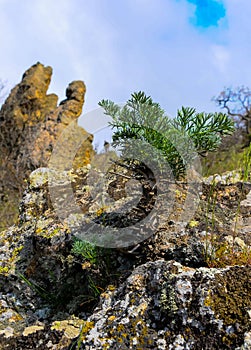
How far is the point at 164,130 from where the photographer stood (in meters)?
2.05

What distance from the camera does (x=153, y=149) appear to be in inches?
79.8

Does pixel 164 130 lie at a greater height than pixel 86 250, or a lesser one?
greater

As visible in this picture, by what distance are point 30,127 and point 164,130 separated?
34.3ft

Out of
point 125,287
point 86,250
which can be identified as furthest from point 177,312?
point 86,250

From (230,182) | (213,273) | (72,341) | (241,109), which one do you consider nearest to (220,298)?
(213,273)

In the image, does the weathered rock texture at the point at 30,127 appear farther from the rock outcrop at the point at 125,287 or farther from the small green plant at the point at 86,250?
the small green plant at the point at 86,250

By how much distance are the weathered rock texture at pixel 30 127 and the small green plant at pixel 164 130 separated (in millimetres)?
6794

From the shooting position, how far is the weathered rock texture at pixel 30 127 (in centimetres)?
1025

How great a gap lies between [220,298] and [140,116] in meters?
1.03

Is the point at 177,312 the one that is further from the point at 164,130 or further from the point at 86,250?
the point at 164,130

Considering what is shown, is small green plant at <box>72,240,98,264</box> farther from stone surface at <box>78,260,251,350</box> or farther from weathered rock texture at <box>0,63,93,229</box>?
weathered rock texture at <box>0,63,93,229</box>

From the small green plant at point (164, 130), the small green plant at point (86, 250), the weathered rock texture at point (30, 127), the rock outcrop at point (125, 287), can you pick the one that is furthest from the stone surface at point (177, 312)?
the weathered rock texture at point (30, 127)

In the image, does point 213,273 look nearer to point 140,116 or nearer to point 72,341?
point 72,341

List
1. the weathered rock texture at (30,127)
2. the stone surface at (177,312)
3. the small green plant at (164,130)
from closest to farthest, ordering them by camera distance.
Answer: the stone surface at (177,312)
the small green plant at (164,130)
the weathered rock texture at (30,127)
